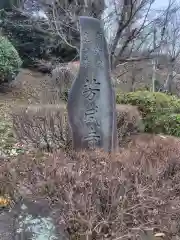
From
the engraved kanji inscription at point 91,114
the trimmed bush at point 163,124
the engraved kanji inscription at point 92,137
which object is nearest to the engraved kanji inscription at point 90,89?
the engraved kanji inscription at point 91,114

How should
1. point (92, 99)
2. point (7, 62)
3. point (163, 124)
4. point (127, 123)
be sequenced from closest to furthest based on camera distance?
point (92, 99)
point (127, 123)
point (163, 124)
point (7, 62)

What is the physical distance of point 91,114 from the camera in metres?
5.61

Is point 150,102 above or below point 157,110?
above

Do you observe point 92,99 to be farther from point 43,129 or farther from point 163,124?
point 163,124

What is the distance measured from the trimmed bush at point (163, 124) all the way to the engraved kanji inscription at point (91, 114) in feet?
11.9

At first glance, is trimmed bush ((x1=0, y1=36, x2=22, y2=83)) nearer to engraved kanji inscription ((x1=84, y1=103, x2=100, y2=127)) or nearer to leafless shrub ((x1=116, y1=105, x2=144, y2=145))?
leafless shrub ((x1=116, y1=105, x2=144, y2=145))

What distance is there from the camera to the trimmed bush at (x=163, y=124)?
28.9 feet

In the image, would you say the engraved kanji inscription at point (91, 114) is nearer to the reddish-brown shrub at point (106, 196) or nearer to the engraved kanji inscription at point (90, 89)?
the engraved kanji inscription at point (90, 89)

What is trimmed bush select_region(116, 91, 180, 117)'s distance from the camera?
30.9 ft

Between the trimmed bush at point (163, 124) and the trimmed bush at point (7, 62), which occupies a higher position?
the trimmed bush at point (7, 62)

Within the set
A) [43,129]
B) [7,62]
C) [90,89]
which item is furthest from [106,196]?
[7,62]

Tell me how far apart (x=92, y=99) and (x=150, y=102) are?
13.5 feet

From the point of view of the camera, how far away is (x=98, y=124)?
18.4 ft

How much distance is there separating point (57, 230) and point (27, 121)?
367 centimetres
